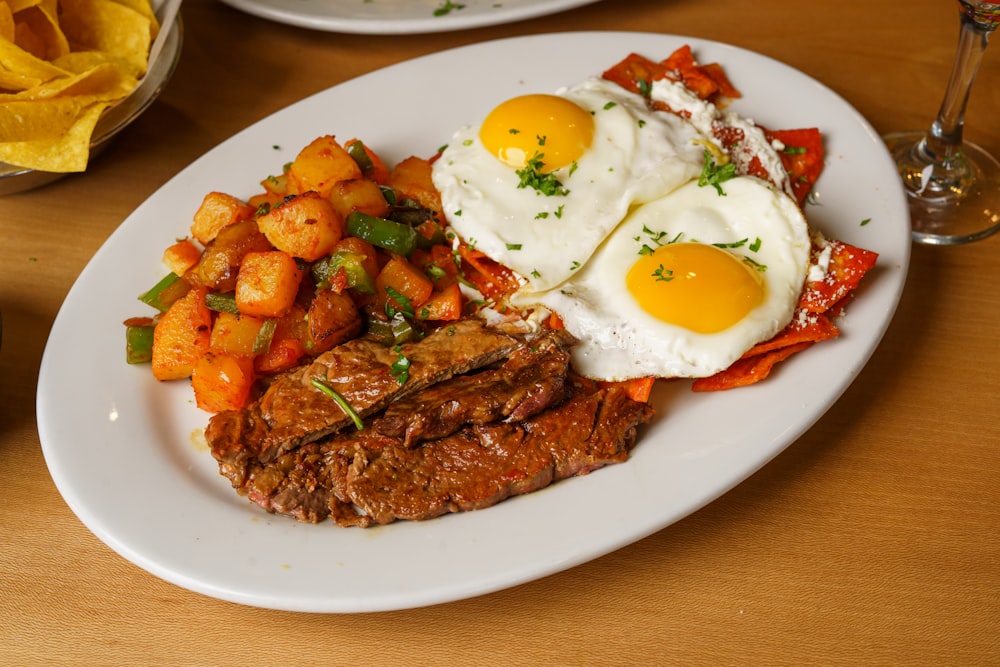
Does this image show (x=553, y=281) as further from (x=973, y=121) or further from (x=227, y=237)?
(x=973, y=121)

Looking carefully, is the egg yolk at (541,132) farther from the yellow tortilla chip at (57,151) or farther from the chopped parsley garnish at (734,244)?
the yellow tortilla chip at (57,151)

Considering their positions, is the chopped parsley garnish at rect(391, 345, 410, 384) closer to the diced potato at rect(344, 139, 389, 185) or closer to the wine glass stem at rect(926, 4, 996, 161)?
the diced potato at rect(344, 139, 389, 185)

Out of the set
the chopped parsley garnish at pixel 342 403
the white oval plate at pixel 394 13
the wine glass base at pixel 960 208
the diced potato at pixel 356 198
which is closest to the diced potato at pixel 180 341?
the chopped parsley garnish at pixel 342 403

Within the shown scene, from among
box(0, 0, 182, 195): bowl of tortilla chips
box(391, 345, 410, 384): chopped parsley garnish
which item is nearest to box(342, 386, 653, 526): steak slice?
box(391, 345, 410, 384): chopped parsley garnish

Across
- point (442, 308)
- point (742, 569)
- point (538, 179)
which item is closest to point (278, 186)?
point (442, 308)

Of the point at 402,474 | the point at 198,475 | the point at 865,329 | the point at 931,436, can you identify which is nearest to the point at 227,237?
the point at 198,475

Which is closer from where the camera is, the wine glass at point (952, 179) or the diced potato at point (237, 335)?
the diced potato at point (237, 335)
